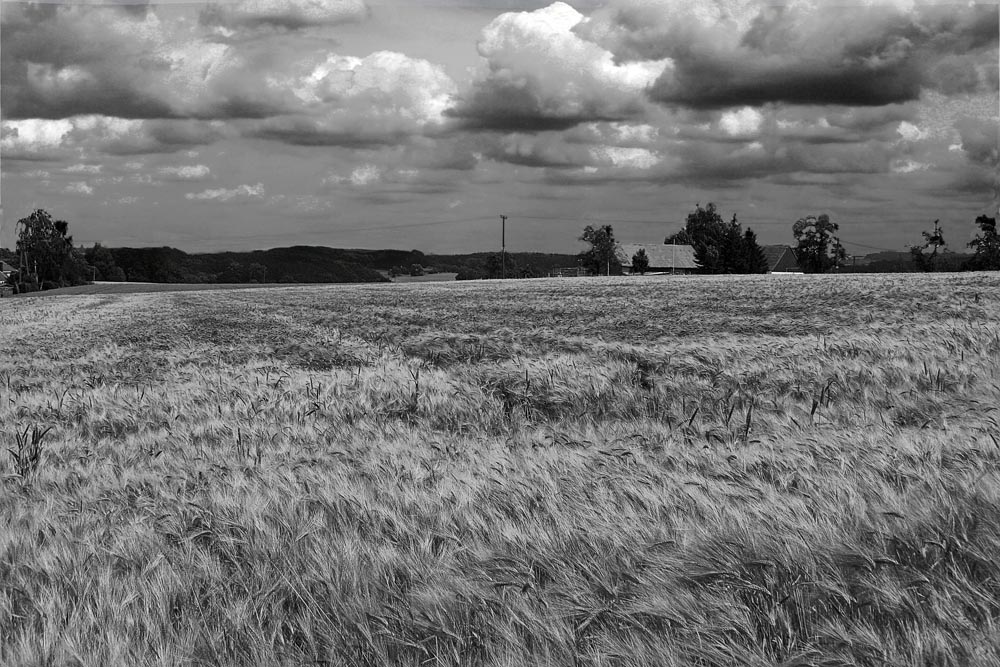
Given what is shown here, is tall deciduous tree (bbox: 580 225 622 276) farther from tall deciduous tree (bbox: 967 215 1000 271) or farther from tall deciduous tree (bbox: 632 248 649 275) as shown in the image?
tall deciduous tree (bbox: 967 215 1000 271)

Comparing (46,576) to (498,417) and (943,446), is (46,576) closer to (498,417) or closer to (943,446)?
(498,417)

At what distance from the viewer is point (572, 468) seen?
14.5 ft

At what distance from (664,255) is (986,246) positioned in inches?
2197

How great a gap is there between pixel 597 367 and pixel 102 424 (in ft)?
16.5

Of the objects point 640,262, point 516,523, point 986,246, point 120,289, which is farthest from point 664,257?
point 516,523

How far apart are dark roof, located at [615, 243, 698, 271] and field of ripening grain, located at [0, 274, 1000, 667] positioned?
145 m

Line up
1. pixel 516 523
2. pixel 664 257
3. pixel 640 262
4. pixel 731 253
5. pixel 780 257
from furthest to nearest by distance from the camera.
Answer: pixel 780 257 < pixel 664 257 < pixel 640 262 < pixel 731 253 < pixel 516 523

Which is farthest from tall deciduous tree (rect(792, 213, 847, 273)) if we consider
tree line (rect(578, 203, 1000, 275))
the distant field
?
the distant field

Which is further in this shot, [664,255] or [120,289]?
[664,255]

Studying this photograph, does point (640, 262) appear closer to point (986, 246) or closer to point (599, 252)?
point (599, 252)

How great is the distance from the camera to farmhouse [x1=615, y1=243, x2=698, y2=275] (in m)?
150

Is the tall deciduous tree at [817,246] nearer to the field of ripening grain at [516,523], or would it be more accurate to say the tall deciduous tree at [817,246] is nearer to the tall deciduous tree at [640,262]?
the tall deciduous tree at [640,262]

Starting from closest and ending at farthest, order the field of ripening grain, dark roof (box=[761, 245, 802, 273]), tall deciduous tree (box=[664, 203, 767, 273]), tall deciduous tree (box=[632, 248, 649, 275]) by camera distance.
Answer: the field of ripening grain → tall deciduous tree (box=[664, 203, 767, 273]) → tall deciduous tree (box=[632, 248, 649, 275]) → dark roof (box=[761, 245, 802, 273])

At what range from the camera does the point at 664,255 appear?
154 meters
